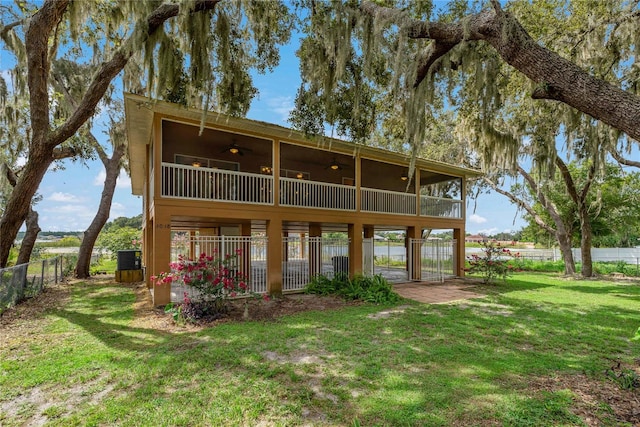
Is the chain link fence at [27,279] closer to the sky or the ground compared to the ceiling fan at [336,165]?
closer to the ground

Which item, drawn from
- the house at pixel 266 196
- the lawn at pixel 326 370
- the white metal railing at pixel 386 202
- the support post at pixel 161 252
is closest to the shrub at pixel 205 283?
the support post at pixel 161 252

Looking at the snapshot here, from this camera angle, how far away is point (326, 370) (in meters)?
4.46

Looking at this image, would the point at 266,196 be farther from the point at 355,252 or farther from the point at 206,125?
the point at 355,252

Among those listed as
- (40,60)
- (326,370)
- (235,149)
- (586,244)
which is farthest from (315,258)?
(586,244)

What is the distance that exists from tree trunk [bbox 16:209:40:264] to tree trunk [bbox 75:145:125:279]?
180 cm

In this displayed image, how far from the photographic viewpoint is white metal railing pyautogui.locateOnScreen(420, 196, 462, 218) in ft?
48.0

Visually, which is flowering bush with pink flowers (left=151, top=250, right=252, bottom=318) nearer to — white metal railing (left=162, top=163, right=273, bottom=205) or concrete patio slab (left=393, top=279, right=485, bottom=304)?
white metal railing (left=162, top=163, right=273, bottom=205)

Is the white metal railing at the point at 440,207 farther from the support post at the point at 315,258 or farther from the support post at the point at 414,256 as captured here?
the support post at the point at 315,258

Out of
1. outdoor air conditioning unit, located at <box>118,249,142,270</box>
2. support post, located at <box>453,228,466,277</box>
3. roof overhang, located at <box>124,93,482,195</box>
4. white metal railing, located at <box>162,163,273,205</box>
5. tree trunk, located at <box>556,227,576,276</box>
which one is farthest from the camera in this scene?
tree trunk, located at <box>556,227,576,276</box>

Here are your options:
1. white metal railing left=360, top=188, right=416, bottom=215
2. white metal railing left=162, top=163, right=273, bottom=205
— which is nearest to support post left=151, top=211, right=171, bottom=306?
white metal railing left=162, top=163, right=273, bottom=205

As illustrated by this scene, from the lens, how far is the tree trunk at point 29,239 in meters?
11.7

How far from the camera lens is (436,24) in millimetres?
6082

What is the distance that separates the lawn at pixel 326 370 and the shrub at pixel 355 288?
5.59 feet

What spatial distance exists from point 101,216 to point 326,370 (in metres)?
15.4
